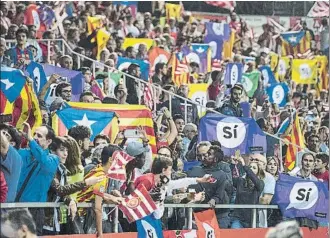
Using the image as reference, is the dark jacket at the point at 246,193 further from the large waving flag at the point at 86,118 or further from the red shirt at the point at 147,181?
the large waving flag at the point at 86,118

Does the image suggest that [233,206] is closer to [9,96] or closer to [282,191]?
[282,191]

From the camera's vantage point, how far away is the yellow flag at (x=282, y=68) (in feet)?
51.4

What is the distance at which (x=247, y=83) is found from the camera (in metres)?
14.0

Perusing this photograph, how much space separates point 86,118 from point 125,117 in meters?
0.57

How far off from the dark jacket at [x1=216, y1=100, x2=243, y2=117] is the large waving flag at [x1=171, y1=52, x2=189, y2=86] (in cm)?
110

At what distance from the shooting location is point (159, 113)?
11781 mm

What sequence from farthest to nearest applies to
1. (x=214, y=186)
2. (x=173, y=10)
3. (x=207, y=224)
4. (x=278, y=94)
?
(x=173, y=10) < (x=278, y=94) < (x=214, y=186) < (x=207, y=224)

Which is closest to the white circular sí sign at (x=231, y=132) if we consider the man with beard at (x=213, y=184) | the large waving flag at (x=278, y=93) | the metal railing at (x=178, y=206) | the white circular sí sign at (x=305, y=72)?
the man with beard at (x=213, y=184)

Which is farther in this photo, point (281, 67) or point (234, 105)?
point (281, 67)

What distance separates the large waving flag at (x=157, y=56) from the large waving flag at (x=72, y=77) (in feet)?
7.70

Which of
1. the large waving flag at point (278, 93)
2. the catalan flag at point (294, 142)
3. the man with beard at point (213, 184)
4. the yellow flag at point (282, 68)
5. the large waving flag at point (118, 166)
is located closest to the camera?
the large waving flag at point (118, 166)

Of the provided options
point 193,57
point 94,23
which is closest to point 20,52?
point 94,23

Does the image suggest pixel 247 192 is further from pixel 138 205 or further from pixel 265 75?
pixel 265 75

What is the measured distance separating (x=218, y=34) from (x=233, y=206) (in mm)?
5390
